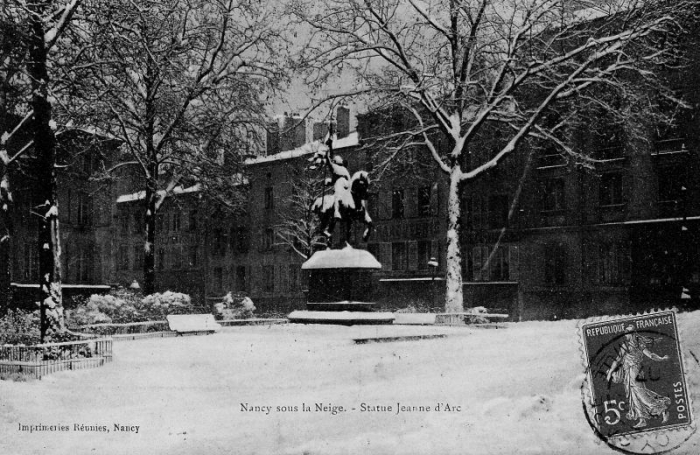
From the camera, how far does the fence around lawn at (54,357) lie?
12695mm

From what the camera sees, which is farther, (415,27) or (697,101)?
(697,101)

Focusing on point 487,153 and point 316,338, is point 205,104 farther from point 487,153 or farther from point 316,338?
point 487,153

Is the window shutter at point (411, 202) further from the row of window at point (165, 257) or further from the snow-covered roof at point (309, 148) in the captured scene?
the row of window at point (165, 257)

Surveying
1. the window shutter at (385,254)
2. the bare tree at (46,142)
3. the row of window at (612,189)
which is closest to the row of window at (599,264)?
the row of window at (612,189)

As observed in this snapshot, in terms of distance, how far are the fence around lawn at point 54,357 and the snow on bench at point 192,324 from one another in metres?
5.60

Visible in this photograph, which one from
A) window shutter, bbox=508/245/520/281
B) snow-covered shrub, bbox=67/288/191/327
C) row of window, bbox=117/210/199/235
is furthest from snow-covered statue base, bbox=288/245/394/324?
row of window, bbox=117/210/199/235

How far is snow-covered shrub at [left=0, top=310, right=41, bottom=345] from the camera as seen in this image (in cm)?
1603

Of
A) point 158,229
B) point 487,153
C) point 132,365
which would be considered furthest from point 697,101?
point 158,229

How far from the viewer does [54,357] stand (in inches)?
534

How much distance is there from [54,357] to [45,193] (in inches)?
136

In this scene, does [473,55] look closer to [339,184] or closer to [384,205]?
[339,184]

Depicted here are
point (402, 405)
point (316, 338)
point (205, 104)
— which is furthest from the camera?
point (205, 104)

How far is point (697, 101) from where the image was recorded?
31281mm

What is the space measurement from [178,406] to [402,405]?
11.0ft
